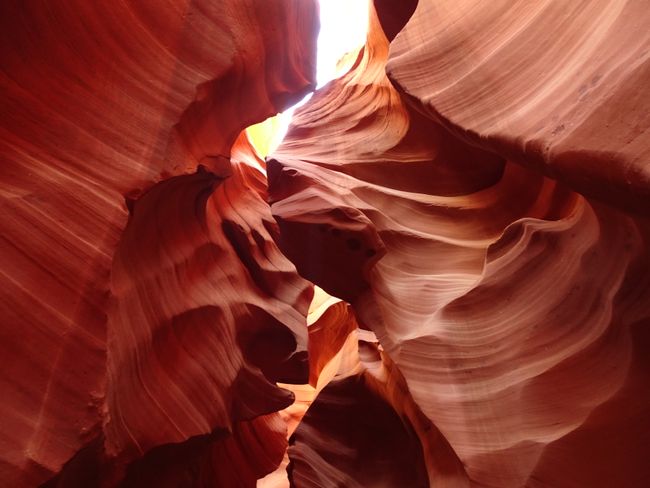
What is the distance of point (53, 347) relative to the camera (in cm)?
257

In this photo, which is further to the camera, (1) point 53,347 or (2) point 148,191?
(2) point 148,191

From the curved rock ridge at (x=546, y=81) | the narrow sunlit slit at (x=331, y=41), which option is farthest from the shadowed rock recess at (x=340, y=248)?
the narrow sunlit slit at (x=331, y=41)

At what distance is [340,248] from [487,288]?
1141 mm

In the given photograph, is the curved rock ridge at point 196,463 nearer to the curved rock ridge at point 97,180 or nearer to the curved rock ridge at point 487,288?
the curved rock ridge at point 97,180

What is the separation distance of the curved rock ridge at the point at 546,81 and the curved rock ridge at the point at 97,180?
50.8 inches

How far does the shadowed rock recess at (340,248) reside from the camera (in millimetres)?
2416

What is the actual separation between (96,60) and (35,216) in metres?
1.03

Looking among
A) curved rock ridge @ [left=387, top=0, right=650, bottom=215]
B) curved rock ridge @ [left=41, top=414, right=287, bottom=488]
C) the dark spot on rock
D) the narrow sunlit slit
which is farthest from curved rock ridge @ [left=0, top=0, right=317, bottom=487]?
the narrow sunlit slit

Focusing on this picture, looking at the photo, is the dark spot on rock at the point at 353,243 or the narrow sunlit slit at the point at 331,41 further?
the narrow sunlit slit at the point at 331,41

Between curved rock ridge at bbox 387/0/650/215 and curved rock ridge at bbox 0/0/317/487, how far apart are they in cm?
129

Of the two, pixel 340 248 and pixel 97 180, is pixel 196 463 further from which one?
pixel 97 180

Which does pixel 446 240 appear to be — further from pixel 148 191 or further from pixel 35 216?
pixel 35 216

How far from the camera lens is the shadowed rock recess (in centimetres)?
242

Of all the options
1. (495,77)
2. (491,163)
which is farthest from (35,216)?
(491,163)
